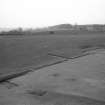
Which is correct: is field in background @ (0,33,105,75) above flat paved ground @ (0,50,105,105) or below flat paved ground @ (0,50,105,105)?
above

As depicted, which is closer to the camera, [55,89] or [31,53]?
[55,89]

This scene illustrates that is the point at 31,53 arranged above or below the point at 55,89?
above

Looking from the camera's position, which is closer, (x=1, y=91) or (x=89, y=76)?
(x=1, y=91)

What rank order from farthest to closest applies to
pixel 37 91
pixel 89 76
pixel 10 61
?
pixel 10 61
pixel 89 76
pixel 37 91

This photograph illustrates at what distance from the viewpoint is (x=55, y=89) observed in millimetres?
2574

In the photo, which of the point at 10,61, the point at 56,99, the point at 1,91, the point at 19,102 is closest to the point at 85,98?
the point at 56,99

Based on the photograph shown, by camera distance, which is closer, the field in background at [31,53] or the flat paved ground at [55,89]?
the flat paved ground at [55,89]

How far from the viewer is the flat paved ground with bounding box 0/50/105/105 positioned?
2.14m

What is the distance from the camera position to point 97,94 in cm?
233

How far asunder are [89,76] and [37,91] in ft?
4.62

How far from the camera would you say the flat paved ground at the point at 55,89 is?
214cm

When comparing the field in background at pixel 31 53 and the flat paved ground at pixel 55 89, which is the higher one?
the field in background at pixel 31 53

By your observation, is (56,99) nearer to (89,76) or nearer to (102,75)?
(89,76)

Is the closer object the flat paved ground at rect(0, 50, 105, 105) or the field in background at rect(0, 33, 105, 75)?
the flat paved ground at rect(0, 50, 105, 105)
